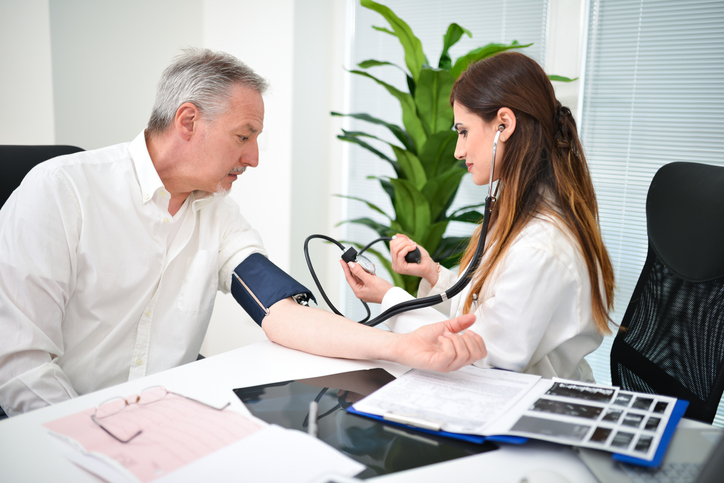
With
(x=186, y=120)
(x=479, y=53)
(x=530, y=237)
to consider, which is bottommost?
(x=530, y=237)

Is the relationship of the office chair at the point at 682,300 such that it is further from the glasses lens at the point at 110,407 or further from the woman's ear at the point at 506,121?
the glasses lens at the point at 110,407

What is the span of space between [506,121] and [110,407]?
38.6 inches

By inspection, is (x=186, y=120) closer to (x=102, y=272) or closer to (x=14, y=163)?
(x=102, y=272)

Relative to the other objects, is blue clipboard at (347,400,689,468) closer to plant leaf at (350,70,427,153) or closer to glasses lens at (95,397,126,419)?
glasses lens at (95,397,126,419)

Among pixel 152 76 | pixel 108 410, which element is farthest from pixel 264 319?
pixel 152 76

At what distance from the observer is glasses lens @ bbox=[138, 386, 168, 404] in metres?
0.79

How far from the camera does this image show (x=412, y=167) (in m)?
1.93

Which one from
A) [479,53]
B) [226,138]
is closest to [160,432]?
[226,138]

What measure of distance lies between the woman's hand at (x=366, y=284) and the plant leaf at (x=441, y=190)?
576 mm

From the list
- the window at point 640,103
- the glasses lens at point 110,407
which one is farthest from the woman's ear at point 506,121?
the window at point 640,103

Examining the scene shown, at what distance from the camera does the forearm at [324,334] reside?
0.99m

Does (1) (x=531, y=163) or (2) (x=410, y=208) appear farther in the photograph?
(2) (x=410, y=208)

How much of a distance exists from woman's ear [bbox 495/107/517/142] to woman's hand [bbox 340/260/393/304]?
0.51 m

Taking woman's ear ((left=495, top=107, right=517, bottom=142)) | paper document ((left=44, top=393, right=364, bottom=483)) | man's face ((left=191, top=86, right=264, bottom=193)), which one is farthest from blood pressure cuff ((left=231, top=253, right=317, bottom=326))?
woman's ear ((left=495, top=107, right=517, bottom=142))
